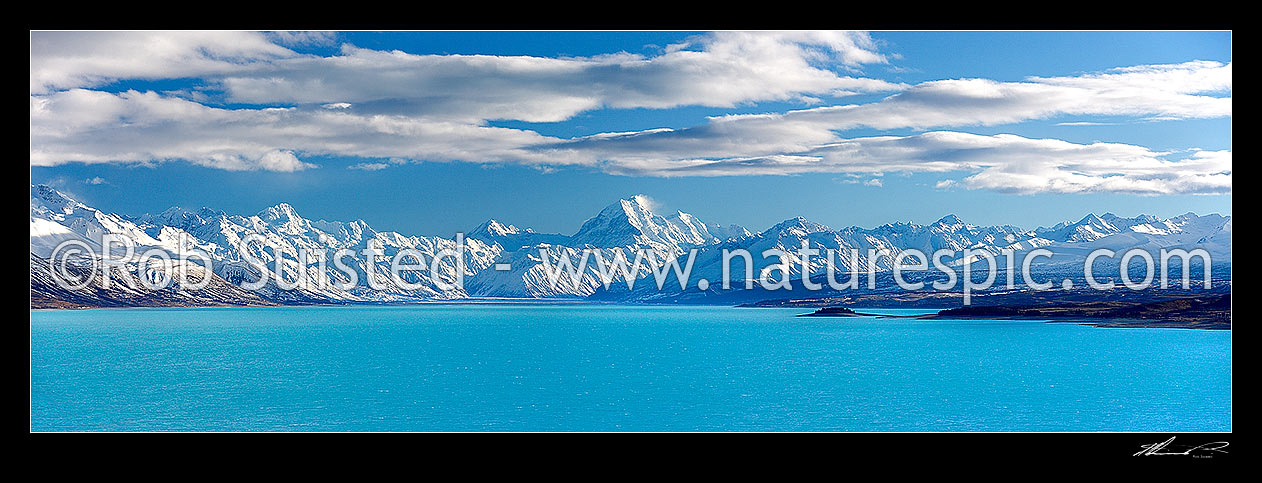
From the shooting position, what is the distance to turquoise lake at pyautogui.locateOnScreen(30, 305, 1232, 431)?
3450cm

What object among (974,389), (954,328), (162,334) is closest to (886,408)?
(974,389)

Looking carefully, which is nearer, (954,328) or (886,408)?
(886,408)

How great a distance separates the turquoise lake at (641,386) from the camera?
1358 inches

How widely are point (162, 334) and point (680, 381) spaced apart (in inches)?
2961

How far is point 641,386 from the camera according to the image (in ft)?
151
